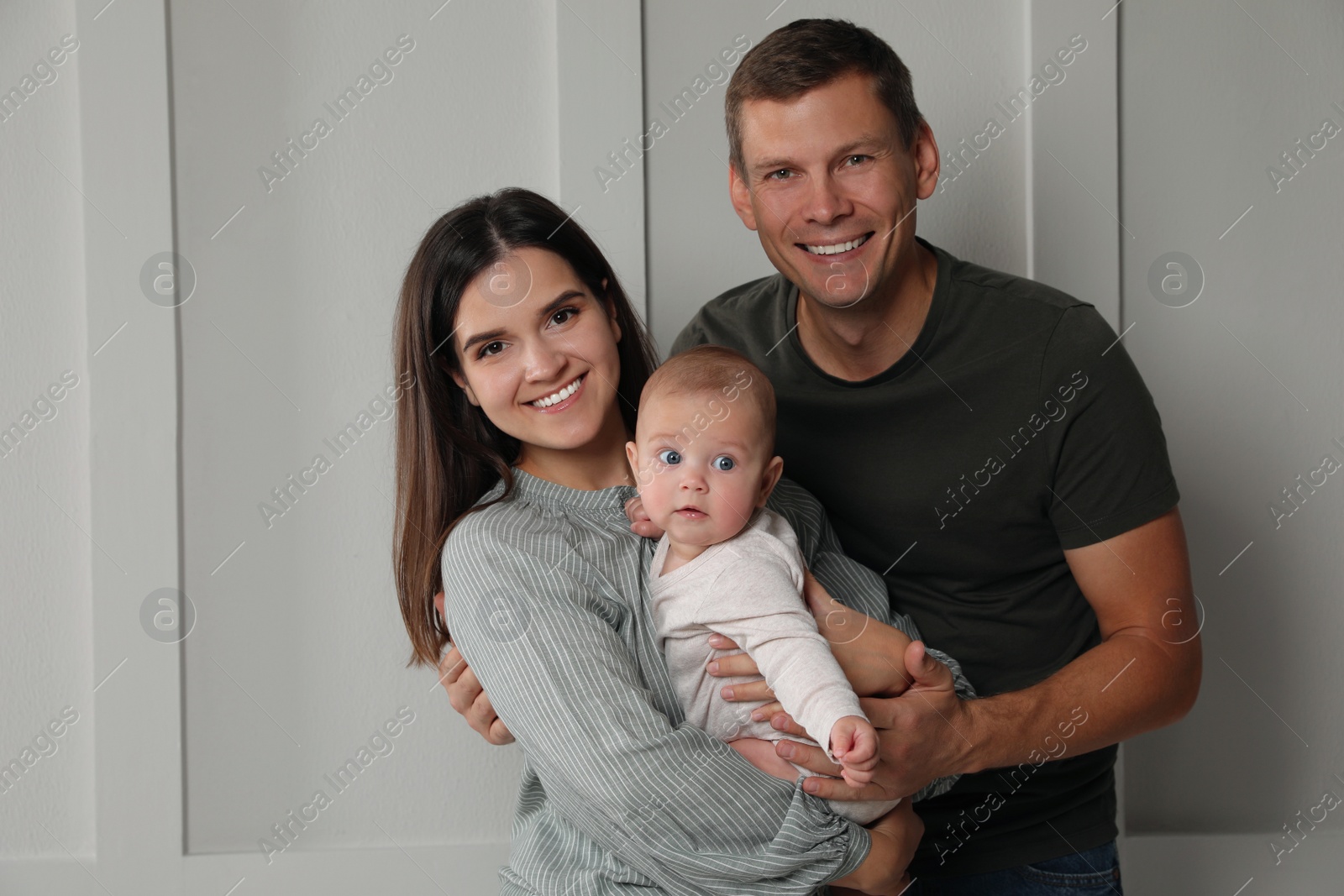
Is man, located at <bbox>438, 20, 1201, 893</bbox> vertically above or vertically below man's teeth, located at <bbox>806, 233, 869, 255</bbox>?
below

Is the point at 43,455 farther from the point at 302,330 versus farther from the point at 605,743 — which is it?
the point at 605,743

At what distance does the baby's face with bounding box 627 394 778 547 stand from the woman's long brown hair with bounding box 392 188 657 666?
34 cm

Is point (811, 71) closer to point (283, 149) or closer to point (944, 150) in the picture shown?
point (944, 150)

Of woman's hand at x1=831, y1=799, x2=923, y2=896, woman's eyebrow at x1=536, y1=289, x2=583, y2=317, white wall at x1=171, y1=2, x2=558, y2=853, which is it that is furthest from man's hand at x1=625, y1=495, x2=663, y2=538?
white wall at x1=171, y1=2, x2=558, y2=853

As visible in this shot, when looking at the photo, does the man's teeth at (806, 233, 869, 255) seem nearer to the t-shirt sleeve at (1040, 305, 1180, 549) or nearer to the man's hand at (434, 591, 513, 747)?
the t-shirt sleeve at (1040, 305, 1180, 549)

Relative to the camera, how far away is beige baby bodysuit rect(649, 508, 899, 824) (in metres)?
1.29

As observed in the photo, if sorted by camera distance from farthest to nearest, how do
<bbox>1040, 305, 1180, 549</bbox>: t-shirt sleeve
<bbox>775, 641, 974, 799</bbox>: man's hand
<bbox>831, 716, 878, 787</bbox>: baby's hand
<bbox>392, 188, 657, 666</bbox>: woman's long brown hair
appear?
<bbox>1040, 305, 1180, 549</bbox>: t-shirt sleeve
<bbox>392, 188, 657, 666</bbox>: woman's long brown hair
<bbox>775, 641, 974, 799</bbox>: man's hand
<bbox>831, 716, 878, 787</bbox>: baby's hand

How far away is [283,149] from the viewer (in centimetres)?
229

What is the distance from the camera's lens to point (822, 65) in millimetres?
1772

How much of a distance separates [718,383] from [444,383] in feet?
1.74

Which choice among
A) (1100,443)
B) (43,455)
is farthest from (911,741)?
(43,455)

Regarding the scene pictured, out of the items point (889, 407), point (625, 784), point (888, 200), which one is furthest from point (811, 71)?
point (625, 784)

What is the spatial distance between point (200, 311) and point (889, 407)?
5.36 ft

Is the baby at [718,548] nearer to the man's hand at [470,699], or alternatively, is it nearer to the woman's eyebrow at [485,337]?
the woman's eyebrow at [485,337]
